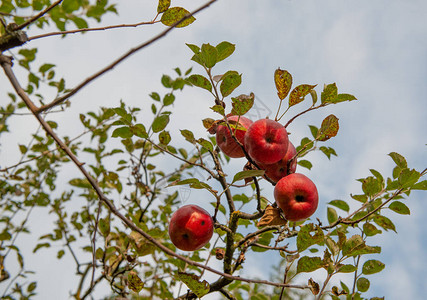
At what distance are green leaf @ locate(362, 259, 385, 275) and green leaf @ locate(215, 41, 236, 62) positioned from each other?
1163mm

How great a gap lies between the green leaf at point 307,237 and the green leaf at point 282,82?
500 mm

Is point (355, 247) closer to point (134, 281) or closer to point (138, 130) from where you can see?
point (134, 281)

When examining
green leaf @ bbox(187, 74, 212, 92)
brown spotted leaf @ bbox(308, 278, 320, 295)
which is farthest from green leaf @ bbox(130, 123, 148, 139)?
brown spotted leaf @ bbox(308, 278, 320, 295)

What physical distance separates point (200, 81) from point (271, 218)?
0.58 metres

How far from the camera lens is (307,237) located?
128 centimetres

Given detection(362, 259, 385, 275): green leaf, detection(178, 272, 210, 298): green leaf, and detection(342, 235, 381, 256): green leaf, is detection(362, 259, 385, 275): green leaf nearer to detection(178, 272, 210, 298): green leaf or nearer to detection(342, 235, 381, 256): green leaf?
detection(342, 235, 381, 256): green leaf

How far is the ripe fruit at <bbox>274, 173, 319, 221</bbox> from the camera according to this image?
48.7 inches

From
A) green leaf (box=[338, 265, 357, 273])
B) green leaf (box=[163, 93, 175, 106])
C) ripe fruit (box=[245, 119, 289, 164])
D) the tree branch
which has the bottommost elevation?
the tree branch

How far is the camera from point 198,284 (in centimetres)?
124

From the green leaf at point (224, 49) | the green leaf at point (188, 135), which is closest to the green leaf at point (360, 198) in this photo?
the green leaf at point (188, 135)

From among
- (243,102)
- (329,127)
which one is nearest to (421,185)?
(329,127)

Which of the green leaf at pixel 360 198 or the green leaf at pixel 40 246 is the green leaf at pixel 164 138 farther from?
the green leaf at pixel 40 246

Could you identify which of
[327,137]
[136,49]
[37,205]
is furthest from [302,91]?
[37,205]

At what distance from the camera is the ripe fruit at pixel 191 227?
1.34 meters
